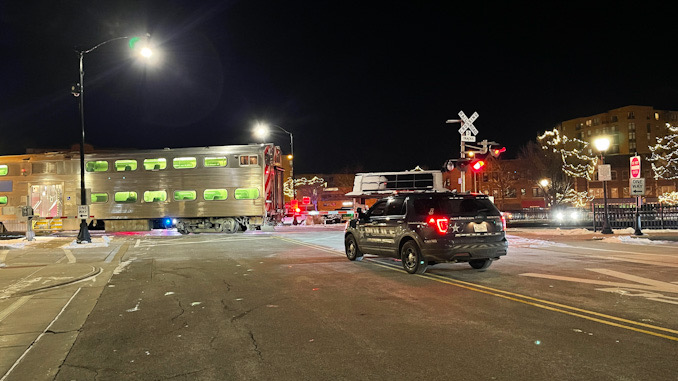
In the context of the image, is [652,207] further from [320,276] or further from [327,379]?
[327,379]

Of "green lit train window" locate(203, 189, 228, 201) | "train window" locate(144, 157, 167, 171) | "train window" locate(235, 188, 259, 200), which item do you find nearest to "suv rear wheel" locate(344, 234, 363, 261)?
"train window" locate(235, 188, 259, 200)

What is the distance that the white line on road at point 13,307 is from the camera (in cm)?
765

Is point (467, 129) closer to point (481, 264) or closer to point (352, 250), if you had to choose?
point (352, 250)

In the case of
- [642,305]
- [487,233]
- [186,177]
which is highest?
[186,177]

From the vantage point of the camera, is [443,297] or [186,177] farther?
[186,177]

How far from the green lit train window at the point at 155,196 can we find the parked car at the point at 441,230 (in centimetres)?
1688

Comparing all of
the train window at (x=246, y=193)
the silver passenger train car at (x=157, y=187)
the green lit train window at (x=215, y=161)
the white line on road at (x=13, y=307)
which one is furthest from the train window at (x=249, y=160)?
the white line on road at (x=13, y=307)

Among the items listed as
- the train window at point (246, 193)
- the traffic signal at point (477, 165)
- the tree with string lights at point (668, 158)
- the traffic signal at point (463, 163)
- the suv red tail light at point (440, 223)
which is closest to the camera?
the suv red tail light at point (440, 223)

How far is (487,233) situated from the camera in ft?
35.2

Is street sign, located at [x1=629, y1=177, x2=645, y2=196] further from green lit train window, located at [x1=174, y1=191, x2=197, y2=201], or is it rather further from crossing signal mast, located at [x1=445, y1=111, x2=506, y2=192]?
green lit train window, located at [x1=174, y1=191, x2=197, y2=201]

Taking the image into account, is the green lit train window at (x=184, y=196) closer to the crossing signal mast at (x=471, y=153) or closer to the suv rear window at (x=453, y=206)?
the crossing signal mast at (x=471, y=153)

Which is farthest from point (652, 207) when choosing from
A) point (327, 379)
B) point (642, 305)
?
point (327, 379)

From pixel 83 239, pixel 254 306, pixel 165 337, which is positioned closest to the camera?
pixel 165 337

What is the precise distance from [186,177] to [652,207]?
914 inches
